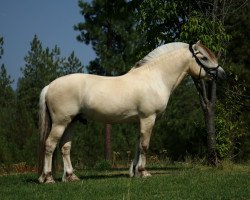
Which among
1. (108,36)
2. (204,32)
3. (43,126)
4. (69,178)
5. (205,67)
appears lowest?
(69,178)

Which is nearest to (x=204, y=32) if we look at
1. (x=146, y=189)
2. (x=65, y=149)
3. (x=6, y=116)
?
(x=65, y=149)

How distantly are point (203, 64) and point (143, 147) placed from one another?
211 centimetres

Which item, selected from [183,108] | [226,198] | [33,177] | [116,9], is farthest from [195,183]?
[183,108]

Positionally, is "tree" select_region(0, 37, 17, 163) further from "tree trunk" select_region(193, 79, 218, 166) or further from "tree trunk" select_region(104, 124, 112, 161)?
"tree trunk" select_region(193, 79, 218, 166)

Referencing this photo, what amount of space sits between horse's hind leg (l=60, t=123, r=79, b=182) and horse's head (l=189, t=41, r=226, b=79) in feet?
9.14

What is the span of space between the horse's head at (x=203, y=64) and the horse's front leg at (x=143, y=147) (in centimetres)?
143

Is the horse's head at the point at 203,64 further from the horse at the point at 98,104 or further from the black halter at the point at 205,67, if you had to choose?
the horse at the point at 98,104

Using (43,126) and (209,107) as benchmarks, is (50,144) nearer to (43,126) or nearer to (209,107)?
(43,126)

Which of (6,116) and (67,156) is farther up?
(6,116)

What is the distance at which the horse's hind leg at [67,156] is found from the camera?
9227 mm

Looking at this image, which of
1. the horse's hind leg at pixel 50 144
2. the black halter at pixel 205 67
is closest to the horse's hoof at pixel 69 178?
the horse's hind leg at pixel 50 144

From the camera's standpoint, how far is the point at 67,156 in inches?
365

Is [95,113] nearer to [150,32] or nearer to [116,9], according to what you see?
[150,32]

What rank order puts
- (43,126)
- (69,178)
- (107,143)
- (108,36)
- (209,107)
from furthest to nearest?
(108,36) < (107,143) < (209,107) < (69,178) < (43,126)
